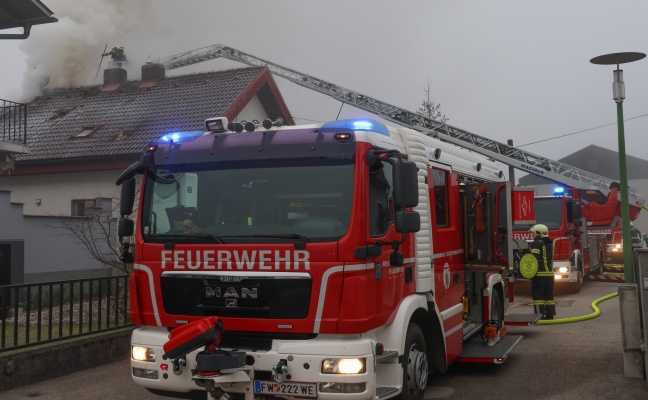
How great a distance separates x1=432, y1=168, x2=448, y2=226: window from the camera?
6.59 meters

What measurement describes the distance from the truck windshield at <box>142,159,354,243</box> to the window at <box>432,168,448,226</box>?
1.80 metres

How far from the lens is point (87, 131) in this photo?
20.0 m

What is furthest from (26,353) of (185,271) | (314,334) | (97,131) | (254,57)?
(254,57)

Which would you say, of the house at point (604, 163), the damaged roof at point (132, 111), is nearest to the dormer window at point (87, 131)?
the damaged roof at point (132, 111)

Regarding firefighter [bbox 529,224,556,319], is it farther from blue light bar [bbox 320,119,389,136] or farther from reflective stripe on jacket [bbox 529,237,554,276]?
blue light bar [bbox 320,119,389,136]

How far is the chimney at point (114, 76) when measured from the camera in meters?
23.5

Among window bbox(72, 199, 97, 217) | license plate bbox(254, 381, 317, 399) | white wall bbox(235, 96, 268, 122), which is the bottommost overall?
license plate bbox(254, 381, 317, 399)

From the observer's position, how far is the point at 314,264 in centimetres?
484

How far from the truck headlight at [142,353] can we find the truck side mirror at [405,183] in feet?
7.71

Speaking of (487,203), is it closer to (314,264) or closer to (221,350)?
(314,264)

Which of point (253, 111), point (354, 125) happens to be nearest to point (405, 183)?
point (354, 125)

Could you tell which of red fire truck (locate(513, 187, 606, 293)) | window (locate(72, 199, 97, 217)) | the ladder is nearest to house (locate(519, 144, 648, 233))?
the ladder

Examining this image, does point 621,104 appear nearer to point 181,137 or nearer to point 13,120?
point 181,137

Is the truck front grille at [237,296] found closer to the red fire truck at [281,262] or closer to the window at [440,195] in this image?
the red fire truck at [281,262]
